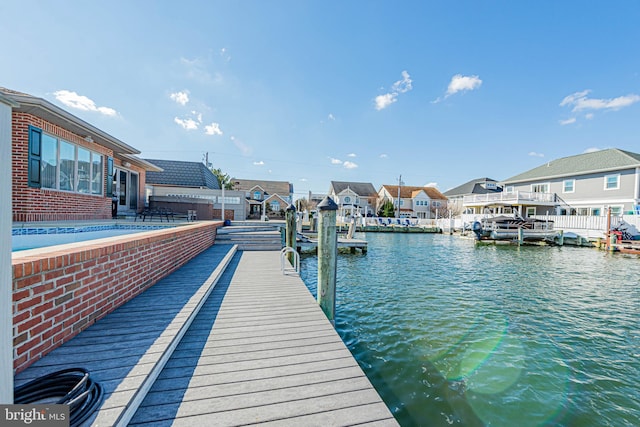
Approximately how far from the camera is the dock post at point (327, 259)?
5.04 meters

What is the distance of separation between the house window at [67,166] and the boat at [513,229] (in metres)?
24.4

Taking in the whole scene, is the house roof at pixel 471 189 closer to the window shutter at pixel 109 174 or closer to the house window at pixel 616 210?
the house window at pixel 616 210

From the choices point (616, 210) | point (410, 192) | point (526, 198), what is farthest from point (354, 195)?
point (616, 210)

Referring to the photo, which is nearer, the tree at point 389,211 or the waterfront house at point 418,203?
the tree at point 389,211

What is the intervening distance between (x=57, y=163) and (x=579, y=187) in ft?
119

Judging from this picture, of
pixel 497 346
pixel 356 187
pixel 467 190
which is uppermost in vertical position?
pixel 356 187

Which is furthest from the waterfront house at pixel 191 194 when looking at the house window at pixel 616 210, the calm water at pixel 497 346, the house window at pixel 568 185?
the house window at pixel 568 185

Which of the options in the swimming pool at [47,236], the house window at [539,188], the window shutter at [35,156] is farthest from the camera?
the house window at [539,188]

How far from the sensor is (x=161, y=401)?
6.63ft

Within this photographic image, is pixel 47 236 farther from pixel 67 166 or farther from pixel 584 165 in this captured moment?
pixel 584 165

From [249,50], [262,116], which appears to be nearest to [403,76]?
[249,50]

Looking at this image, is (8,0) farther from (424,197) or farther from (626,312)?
(424,197)

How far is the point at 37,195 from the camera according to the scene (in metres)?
7.32

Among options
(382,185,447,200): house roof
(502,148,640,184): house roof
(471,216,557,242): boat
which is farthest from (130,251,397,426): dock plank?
(382,185,447,200): house roof
